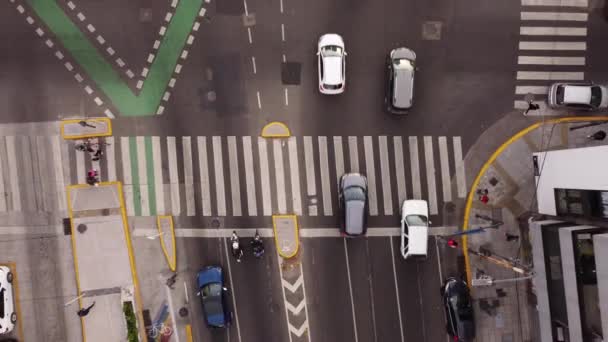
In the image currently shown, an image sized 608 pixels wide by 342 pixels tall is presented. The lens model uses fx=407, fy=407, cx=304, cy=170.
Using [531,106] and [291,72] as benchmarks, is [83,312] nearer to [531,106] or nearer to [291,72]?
[291,72]

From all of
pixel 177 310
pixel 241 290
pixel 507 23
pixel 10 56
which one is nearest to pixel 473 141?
pixel 507 23

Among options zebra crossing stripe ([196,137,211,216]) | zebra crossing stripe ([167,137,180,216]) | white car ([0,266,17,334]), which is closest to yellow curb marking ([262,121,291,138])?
zebra crossing stripe ([196,137,211,216])

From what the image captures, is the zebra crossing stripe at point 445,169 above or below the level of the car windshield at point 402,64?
below

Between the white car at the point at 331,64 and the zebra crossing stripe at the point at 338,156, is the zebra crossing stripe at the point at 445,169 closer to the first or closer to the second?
the zebra crossing stripe at the point at 338,156

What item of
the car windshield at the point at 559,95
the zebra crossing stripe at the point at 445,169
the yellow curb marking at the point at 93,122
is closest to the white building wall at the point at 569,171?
the car windshield at the point at 559,95

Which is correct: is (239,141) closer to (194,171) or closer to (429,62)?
(194,171)

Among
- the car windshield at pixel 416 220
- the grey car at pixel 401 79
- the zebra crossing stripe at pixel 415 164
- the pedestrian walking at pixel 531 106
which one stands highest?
the grey car at pixel 401 79

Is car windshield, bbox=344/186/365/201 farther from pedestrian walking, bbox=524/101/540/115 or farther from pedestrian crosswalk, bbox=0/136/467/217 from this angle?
pedestrian walking, bbox=524/101/540/115

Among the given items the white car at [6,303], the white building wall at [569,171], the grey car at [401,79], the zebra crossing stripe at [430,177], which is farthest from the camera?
the zebra crossing stripe at [430,177]

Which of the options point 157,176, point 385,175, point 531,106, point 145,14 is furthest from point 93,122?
point 531,106
